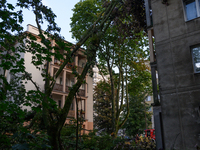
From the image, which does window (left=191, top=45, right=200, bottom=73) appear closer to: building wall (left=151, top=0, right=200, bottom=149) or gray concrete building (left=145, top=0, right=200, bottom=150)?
gray concrete building (left=145, top=0, right=200, bottom=150)

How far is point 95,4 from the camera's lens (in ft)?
71.7

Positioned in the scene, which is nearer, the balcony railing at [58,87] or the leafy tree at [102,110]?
the balcony railing at [58,87]

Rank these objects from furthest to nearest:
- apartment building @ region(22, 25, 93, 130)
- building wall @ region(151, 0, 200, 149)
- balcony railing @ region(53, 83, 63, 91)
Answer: balcony railing @ region(53, 83, 63, 91) → apartment building @ region(22, 25, 93, 130) → building wall @ region(151, 0, 200, 149)

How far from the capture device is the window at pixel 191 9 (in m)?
10.1

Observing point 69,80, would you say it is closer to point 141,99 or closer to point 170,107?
point 141,99

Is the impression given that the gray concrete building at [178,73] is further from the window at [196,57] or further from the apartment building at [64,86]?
the apartment building at [64,86]

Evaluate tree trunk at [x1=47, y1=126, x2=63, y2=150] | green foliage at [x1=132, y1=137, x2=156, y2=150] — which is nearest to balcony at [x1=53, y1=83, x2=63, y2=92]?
green foliage at [x1=132, y1=137, x2=156, y2=150]

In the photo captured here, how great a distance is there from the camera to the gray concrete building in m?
9.16

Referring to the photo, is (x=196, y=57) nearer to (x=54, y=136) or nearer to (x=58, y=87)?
(x=54, y=136)

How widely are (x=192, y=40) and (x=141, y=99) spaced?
3193 centimetres

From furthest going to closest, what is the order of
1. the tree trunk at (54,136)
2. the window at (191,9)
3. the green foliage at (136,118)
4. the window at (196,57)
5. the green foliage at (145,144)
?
the green foliage at (136,118) < the green foliage at (145,144) < the window at (191,9) < the window at (196,57) < the tree trunk at (54,136)

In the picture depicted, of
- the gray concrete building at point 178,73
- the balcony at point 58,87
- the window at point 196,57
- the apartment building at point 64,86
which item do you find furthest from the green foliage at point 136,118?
the window at point 196,57

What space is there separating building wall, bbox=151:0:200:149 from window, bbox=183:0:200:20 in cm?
27

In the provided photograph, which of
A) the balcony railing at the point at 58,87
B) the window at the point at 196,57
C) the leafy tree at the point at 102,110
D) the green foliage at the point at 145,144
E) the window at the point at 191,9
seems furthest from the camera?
the leafy tree at the point at 102,110
